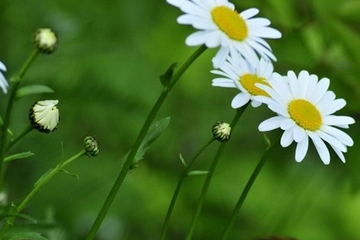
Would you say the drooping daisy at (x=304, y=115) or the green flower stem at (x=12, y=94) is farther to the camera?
the drooping daisy at (x=304, y=115)

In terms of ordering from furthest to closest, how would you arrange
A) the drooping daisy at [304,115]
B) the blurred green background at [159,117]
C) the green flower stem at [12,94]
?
the blurred green background at [159,117], the drooping daisy at [304,115], the green flower stem at [12,94]

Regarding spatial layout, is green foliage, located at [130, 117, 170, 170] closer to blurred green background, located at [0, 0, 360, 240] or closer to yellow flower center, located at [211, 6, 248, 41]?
yellow flower center, located at [211, 6, 248, 41]

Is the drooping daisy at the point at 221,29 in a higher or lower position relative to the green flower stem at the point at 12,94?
higher

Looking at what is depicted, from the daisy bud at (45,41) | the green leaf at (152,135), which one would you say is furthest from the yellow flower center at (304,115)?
the daisy bud at (45,41)

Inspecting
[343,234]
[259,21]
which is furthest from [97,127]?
[259,21]

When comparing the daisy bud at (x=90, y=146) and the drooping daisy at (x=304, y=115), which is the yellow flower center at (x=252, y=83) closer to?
the drooping daisy at (x=304, y=115)

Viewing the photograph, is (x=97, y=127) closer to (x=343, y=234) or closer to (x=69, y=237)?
(x=69, y=237)

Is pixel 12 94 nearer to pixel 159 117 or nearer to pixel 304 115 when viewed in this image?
pixel 304 115
